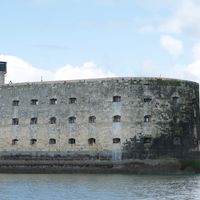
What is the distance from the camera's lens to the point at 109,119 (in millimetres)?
35812

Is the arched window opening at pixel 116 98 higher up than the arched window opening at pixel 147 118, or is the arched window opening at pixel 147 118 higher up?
the arched window opening at pixel 116 98

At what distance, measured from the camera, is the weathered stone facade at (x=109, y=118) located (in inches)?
1393

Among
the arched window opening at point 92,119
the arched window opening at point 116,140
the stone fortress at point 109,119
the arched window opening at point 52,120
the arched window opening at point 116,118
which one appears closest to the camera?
the stone fortress at point 109,119

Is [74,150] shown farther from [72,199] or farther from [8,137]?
[72,199]

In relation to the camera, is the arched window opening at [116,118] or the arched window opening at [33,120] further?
the arched window opening at [33,120]

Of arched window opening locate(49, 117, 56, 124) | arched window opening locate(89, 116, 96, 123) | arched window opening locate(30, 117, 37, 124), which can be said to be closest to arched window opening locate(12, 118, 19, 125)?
arched window opening locate(30, 117, 37, 124)

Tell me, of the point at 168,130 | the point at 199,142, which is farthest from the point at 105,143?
the point at 199,142

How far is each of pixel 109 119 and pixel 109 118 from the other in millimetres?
70

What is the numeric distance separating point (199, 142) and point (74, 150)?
8238mm

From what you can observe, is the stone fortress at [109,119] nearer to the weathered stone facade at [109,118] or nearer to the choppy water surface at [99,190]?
the weathered stone facade at [109,118]

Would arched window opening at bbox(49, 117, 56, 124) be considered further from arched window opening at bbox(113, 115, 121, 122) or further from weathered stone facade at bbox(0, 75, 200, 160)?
arched window opening at bbox(113, 115, 121, 122)

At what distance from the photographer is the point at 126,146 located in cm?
3525

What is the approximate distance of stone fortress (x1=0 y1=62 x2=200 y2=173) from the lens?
116 feet

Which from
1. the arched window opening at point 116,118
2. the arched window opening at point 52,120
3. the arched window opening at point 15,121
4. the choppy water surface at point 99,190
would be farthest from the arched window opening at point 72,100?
the choppy water surface at point 99,190
